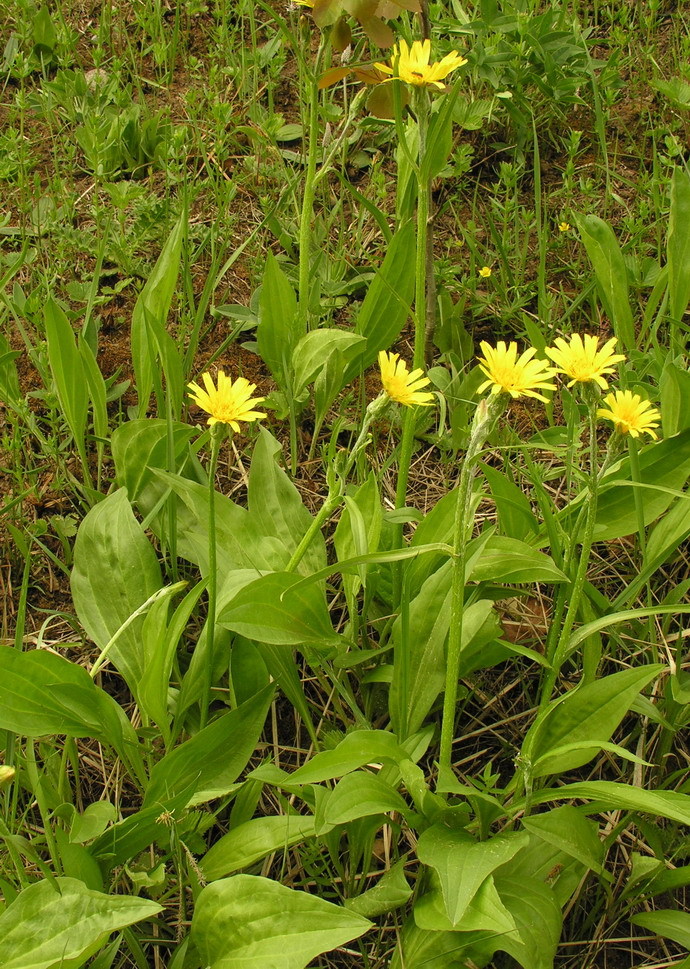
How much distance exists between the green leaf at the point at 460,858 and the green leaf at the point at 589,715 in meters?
0.15

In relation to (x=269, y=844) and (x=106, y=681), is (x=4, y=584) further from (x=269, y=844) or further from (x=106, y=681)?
(x=269, y=844)

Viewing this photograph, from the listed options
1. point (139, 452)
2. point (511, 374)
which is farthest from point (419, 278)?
point (139, 452)

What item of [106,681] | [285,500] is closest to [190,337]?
[285,500]

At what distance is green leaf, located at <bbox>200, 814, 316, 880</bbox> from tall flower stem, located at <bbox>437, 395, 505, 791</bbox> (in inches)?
10.2

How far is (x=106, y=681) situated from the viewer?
1.94 meters

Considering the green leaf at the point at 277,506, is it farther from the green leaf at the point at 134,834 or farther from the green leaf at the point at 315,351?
the green leaf at the point at 134,834

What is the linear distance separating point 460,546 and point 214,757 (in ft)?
2.06

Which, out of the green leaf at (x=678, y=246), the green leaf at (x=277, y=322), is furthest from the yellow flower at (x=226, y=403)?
the green leaf at (x=678, y=246)

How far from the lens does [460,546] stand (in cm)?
139

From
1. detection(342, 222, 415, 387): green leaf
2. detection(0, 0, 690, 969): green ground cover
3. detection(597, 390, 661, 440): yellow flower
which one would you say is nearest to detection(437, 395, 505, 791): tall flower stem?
detection(0, 0, 690, 969): green ground cover

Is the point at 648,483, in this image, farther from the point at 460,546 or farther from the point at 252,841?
the point at 252,841

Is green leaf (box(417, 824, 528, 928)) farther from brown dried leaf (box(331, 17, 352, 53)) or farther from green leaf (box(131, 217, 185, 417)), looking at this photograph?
brown dried leaf (box(331, 17, 352, 53))

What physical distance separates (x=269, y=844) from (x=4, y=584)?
891 mm

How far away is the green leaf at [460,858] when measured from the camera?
1323 mm
